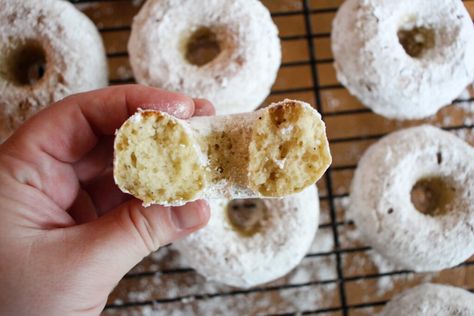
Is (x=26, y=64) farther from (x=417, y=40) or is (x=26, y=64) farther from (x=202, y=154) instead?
(x=417, y=40)

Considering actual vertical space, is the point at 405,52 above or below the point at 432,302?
above

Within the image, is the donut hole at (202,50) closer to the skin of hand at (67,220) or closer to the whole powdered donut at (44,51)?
the whole powdered donut at (44,51)

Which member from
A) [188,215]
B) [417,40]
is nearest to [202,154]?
[188,215]

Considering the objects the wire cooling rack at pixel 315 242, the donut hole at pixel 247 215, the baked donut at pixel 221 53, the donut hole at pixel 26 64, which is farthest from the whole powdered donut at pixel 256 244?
the donut hole at pixel 26 64

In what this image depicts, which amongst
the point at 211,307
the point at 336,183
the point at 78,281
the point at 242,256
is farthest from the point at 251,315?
the point at 78,281

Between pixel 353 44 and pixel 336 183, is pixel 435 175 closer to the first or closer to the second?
pixel 336 183

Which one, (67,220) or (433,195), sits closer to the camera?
(67,220)

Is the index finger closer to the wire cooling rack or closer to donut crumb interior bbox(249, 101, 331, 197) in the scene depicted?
donut crumb interior bbox(249, 101, 331, 197)
